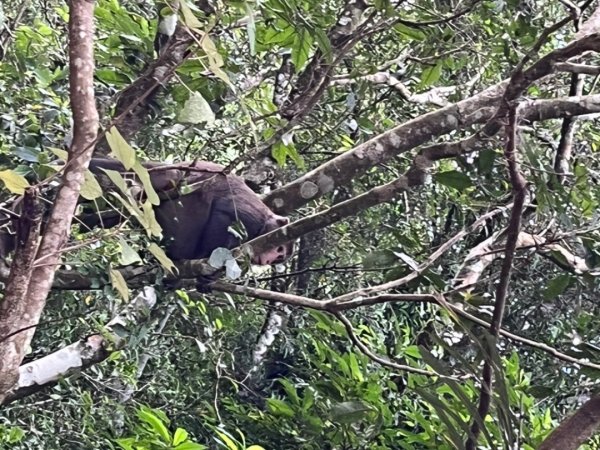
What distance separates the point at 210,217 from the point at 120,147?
2.57 m

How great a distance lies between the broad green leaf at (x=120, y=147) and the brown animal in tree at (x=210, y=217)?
6.43 ft

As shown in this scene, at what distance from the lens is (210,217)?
3.84 meters

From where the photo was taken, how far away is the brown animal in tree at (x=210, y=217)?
3.44 metres

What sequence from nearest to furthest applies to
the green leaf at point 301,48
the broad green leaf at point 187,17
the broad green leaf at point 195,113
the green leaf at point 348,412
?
the broad green leaf at point 187,17 < the broad green leaf at point 195,113 < the green leaf at point 348,412 < the green leaf at point 301,48

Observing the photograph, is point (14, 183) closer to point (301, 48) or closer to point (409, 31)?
point (301, 48)

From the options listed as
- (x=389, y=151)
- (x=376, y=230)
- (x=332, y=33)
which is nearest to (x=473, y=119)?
(x=389, y=151)

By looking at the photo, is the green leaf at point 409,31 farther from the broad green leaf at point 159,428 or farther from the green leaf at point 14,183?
the green leaf at point 14,183

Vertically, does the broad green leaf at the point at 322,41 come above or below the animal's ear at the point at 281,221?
above

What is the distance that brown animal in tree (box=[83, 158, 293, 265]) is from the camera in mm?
3436

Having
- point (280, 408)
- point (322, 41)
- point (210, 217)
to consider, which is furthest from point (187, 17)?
point (280, 408)

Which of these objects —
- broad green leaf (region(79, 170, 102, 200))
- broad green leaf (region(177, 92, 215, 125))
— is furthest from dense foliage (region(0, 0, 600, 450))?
broad green leaf (region(79, 170, 102, 200))

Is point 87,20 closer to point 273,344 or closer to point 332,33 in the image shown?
point 332,33

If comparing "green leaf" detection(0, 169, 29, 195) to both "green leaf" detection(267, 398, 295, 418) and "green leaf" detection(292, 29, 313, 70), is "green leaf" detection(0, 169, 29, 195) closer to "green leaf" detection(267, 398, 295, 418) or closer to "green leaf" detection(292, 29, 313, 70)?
"green leaf" detection(292, 29, 313, 70)

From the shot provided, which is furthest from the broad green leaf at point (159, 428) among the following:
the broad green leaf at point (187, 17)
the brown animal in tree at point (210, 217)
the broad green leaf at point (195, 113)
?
the broad green leaf at point (187, 17)
